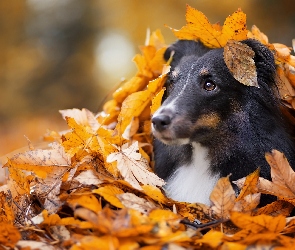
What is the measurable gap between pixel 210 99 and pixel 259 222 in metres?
0.43

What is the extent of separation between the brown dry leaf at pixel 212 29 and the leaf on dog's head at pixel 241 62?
2.4 inches

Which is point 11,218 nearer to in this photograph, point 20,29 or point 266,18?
point 266,18

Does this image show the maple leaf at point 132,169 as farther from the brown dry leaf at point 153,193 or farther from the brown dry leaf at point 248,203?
the brown dry leaf at point 248,203

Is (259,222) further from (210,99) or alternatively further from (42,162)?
(42,162)

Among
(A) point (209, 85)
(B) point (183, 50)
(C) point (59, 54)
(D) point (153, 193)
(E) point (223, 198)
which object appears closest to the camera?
(E) point (223, 198)

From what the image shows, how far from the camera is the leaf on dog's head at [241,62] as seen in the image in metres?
1.33

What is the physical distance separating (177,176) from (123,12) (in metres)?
3.06

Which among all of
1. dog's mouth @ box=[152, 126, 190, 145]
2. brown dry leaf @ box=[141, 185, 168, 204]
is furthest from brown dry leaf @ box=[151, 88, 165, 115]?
brown dry leaf @ box=[141, 185, 168, 204]

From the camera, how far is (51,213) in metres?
1.20

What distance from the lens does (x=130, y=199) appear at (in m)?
1.17

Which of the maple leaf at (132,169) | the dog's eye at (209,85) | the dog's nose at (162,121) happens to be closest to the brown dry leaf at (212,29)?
the dog's eye at (209,85)

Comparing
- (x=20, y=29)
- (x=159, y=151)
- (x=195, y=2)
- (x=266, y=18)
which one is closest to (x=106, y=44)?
(x=20, y=29)

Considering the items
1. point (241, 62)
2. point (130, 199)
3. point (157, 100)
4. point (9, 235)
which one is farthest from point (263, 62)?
point (9, 235)

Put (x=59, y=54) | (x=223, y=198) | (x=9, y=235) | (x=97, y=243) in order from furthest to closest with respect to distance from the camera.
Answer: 1. (x=59, y=54)
2. (x=223, y=198)
3. (x=9, y=235)
4. (x=97, y=243)
